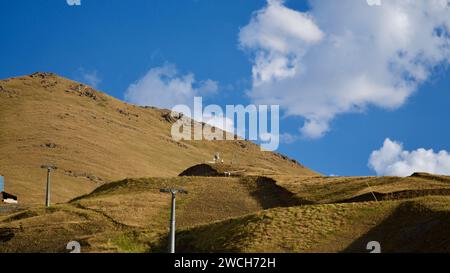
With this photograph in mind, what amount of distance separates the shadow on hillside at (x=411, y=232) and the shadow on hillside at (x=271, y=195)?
25740 mm

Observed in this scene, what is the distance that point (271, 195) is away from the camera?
88.7m

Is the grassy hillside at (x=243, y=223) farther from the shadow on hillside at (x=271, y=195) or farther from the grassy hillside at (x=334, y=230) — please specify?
the shadow on hillside at (x=271, y=195)

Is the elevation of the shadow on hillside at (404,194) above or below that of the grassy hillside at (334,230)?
above

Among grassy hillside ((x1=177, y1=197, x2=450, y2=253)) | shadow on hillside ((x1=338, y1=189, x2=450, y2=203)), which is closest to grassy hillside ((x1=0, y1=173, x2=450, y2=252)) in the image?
grassy hillside ((x1=177, y1=197, x2=450, y2=253))

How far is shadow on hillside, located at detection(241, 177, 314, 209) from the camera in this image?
81.7m

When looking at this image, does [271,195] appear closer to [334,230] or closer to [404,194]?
[404,194]

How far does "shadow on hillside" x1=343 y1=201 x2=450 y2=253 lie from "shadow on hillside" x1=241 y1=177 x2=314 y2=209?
25740mm

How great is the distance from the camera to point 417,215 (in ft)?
173

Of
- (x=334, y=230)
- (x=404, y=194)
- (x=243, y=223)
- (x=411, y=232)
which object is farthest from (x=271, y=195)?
(x=411, y=232)

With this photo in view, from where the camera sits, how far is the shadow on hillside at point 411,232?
144 ft

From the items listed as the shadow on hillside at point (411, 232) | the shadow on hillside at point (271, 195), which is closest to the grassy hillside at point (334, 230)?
the shadow on hillside at point (411, 232)
